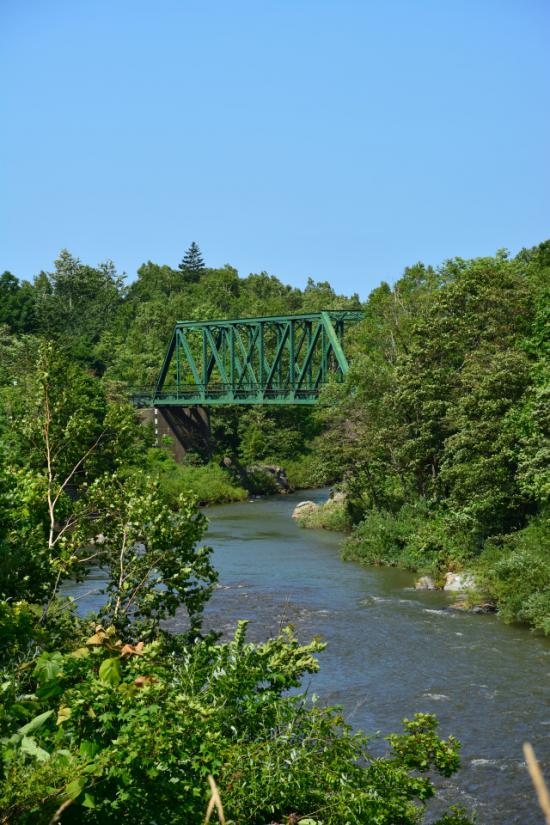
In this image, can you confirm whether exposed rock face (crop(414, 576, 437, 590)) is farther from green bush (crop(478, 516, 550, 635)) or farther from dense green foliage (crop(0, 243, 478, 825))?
dense green foliage (crop(0, 243, 478, 825))

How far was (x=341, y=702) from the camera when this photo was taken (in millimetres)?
17938

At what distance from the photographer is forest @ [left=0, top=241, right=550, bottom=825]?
335 inches

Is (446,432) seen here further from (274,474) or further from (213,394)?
(213,394)

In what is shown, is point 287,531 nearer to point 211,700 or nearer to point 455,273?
point 455,273

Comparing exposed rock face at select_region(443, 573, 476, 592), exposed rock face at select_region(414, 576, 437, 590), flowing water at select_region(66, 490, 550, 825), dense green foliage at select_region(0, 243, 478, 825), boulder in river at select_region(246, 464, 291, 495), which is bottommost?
flowing water at select_region(66, 490, 550, 825)

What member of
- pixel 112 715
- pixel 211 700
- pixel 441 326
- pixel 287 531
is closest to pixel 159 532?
pixel 211 700

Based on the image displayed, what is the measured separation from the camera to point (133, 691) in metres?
9.12

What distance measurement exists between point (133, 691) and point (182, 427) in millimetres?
60113

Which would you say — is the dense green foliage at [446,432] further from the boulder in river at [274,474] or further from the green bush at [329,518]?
the boulder in river at [274,474]

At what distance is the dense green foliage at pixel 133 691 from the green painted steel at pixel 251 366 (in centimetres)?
3762

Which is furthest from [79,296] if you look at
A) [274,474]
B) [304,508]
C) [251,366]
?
[304,508]

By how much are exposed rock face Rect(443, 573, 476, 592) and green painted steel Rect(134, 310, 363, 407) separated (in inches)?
948

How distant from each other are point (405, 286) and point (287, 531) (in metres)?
14.1

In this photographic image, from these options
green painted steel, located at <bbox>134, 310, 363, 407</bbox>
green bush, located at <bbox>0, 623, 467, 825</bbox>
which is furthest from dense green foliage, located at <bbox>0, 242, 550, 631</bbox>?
green bush, located at <bbox>0, 623, 467, 825</bbox>
